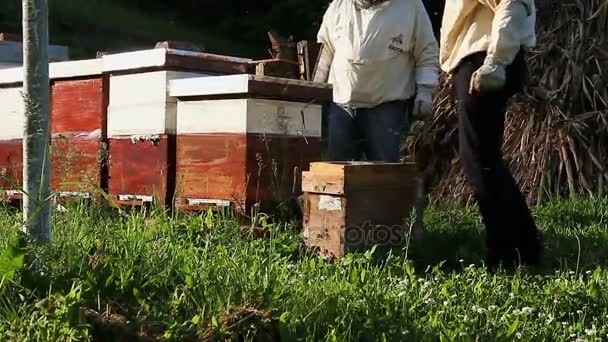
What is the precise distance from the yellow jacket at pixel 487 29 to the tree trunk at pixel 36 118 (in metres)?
1.58

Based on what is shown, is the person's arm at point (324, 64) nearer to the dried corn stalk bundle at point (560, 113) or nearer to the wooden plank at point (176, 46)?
the wooden plank at point (176, 46)

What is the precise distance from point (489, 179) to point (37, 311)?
1.78m

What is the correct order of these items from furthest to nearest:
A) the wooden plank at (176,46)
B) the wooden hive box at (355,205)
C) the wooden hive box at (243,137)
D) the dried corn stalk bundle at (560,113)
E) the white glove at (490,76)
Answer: the dried corn stalk bundle at (560,113) < the wooden plank at (176,46) < the wooden hive box at (243,137) < the wooden hive box at (355,205) < the white glove at (490,76)

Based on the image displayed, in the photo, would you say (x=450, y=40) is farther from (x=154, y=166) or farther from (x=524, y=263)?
(x=154, y=166)

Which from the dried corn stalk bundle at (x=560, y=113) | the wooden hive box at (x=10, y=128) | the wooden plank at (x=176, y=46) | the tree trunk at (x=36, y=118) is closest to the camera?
the tree trunk at (x=36, y=118)

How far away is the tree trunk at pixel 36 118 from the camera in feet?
7.32

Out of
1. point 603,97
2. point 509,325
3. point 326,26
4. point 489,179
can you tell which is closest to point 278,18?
point 603,97

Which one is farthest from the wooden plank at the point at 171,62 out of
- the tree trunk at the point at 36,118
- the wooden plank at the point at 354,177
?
the tree trunk at the point at 36,118

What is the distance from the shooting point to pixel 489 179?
315cm

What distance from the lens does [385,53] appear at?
3.79 metres

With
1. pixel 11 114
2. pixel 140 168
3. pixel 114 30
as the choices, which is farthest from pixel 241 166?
pixel 114 30

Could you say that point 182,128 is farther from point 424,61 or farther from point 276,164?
point 424,61

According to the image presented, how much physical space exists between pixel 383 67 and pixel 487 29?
0.69 m

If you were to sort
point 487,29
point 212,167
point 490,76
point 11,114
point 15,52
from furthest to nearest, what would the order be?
point 15,52
point 11,114
point 212,167
point 487,29
point 490,76
